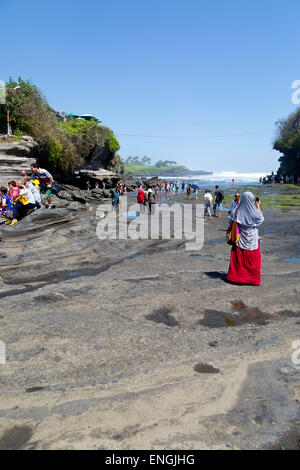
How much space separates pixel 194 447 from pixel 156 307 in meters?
3.03

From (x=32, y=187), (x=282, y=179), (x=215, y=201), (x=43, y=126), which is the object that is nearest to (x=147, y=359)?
(x=32, y=187)

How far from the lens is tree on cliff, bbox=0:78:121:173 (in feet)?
94.8

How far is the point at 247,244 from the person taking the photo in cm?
667

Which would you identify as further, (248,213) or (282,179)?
(282,179)

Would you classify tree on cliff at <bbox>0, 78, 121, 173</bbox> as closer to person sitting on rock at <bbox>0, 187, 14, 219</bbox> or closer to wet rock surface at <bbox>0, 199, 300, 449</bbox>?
person sitting on rock at <bbox>0, 187, 14, 219</bbox>

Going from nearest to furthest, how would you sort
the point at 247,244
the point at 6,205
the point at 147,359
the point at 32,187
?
the point at 147,359, the point at 247,244, the point at 32,187, the point at 6,205

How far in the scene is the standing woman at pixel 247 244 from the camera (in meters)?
6.64

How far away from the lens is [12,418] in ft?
9.87

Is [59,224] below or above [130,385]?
above

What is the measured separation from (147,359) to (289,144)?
7312 cm

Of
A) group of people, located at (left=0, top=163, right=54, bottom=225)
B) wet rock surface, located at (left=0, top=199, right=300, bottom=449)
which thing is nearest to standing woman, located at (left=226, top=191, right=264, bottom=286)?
wet rock surface, located at (left=0, top=199, right=300, bottom=449)

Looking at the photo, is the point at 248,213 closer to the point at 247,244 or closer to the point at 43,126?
the point at 247,244
